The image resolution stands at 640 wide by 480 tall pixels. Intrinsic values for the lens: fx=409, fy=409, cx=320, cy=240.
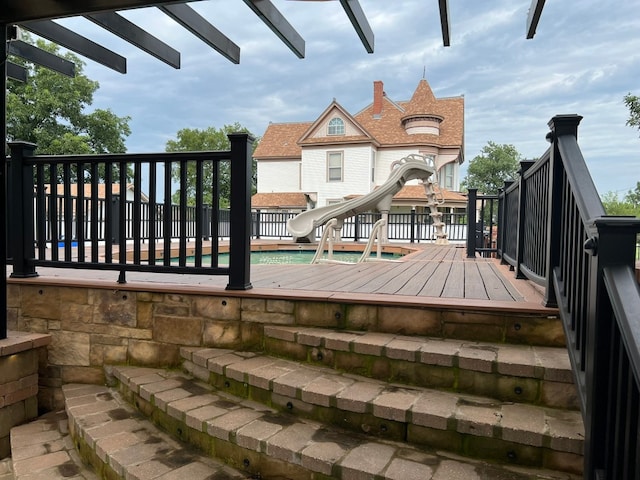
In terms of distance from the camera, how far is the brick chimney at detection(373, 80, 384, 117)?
21.8 m

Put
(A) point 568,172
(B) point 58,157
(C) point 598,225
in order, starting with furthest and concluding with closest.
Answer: (B) point 58,157, (A) point 568,172, (C) point 598,225

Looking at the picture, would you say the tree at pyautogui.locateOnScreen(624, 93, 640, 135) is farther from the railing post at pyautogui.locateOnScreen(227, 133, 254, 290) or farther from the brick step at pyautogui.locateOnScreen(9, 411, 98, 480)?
the brick step at pyautogui.locateOnScreen(9, 411, 98, 480)

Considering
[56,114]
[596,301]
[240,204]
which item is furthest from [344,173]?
[596,301]

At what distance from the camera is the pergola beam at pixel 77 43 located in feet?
9.98

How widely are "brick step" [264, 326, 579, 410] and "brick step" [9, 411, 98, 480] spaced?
1294 millimetres

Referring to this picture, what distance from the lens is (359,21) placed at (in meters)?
2.76

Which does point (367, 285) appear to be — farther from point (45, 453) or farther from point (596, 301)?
point (45, 453)

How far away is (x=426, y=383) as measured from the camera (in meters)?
2.08

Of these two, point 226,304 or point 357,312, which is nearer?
point 357,312

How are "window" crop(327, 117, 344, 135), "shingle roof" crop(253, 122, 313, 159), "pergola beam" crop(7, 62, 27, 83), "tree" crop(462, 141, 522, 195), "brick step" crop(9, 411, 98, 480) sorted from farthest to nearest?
"tree" crop(462, 141, 522, 195), "shingle roof" crop(253, 122, 313, 159), "window" crop(327, 117, 344, 135), "pergola beam" crop(7, 62, 27, 83), "brick step" crop(9, 411, 98, 480)

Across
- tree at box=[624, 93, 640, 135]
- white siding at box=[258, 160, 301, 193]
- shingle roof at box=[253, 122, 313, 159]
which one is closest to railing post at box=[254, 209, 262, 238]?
white siding at box=[258, 160, 301, 193]

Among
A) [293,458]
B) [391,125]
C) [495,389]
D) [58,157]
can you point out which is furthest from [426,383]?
[391,125]

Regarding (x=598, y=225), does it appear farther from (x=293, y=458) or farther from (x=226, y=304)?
(x=226, y=304)

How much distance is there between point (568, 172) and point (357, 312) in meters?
1.33
